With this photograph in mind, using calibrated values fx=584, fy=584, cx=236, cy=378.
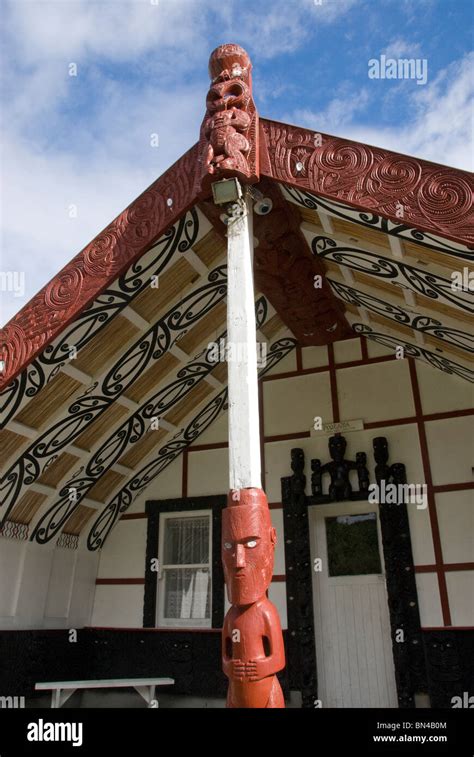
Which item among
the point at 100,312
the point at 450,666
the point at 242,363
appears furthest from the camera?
the point at 450,666

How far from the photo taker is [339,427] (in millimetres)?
6227

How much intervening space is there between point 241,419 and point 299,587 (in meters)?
2.99

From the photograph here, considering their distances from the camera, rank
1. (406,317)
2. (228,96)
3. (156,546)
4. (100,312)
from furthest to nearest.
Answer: (156,546) < (406,317) < (100,312) < (228,96)

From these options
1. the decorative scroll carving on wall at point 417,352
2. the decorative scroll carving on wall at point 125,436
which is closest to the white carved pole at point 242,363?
the decorative scroll carving on wall at point 125,436

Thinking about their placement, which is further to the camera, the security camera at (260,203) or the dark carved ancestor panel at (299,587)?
the dark carved ancestor panel at (299,587)

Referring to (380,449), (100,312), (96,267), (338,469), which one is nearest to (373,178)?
(96,267)

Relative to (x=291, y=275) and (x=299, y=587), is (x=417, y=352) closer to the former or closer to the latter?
(x=291, y=275)

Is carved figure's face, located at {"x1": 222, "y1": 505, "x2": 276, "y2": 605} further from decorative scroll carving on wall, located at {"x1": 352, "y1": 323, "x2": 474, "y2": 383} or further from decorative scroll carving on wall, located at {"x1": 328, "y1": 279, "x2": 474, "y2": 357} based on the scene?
decorative scroll carving on wall, located at {"x1": 352, "y1": 323, "x2": 474, "y2": 383}

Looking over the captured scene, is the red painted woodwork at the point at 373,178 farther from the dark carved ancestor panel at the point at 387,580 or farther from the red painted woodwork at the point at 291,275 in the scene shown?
the dark carved ancestor panel at the point at 387,580

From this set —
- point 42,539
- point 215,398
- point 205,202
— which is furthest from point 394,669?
point 205,202

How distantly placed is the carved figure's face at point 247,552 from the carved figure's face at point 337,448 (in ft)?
9.57

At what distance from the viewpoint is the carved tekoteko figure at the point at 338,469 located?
19.4 feet
